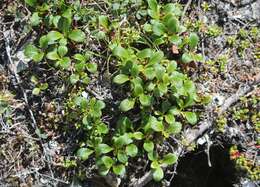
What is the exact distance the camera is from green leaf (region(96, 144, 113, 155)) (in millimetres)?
2957

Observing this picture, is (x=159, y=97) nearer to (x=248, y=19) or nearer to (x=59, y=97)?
(x=59, y=97)

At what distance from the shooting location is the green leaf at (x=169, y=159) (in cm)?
301

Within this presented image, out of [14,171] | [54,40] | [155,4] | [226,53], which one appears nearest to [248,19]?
[226,53]

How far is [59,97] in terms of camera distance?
3.21 meters

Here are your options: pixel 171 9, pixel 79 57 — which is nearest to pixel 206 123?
pixel 171 9

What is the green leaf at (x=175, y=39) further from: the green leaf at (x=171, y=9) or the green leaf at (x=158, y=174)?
the green leaf at (x=158, y=174)

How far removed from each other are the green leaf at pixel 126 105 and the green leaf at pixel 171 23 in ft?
1.80

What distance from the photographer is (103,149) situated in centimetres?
296

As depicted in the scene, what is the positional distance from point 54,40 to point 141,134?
85 centimetres

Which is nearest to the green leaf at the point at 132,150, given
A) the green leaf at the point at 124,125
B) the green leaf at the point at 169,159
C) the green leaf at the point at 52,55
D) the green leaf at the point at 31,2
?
the green leaf at the point at 124,125

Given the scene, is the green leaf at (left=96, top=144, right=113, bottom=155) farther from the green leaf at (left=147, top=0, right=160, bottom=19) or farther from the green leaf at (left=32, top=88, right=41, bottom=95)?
the green leaf at (left=147, top=0, right=160, bottom=19)

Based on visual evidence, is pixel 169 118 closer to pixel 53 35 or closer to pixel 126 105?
pixel 126 105

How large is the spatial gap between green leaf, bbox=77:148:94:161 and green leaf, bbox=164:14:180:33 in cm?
94

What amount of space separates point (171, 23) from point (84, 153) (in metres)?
1.00
